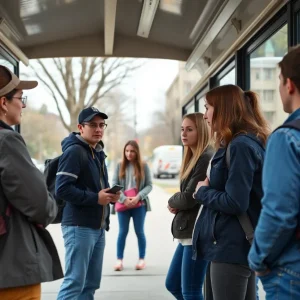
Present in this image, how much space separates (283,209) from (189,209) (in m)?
1.72

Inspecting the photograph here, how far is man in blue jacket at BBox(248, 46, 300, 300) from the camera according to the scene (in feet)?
5.43

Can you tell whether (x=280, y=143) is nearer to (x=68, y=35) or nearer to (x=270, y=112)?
(x=270, y=112)

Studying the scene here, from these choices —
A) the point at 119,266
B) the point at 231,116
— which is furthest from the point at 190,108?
the point at 231,116

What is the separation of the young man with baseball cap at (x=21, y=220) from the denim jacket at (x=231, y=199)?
847 mm

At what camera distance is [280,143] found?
1.68 m

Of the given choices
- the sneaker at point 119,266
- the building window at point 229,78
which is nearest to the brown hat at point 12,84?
the building window at point 229,78

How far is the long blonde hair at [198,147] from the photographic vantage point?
3389mm

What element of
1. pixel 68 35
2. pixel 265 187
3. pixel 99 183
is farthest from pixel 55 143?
pixel 265 187

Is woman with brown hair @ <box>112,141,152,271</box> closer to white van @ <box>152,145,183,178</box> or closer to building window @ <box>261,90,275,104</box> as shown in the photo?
building window @ <box>261,90,275,104</box>

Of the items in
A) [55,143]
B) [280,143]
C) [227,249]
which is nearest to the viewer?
[280,143]

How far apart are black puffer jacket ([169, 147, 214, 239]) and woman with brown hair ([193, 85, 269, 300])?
24.7 inches

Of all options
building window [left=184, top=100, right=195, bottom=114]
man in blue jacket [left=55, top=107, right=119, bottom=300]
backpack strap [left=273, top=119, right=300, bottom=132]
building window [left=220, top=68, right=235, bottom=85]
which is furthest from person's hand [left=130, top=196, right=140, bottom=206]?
A: backpack strap [left=273, top=119, right=300, bottom=132]

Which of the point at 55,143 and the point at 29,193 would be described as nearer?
the point at 29,193

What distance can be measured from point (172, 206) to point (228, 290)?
1.02 metres
